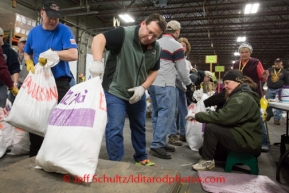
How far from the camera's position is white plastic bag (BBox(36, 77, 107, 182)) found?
3.10 feet

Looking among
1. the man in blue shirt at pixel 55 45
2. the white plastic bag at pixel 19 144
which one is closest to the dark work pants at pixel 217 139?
the man in blue shirt at pixel 55 45

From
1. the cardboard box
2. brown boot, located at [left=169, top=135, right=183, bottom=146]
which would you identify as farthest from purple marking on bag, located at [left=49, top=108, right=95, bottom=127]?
the cardboard box

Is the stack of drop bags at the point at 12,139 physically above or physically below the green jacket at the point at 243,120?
below

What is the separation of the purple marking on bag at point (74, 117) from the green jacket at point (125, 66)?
1.76 feet

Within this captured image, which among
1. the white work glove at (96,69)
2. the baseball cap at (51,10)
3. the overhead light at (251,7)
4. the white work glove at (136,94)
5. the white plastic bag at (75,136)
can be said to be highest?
the overhead light at (251,7)

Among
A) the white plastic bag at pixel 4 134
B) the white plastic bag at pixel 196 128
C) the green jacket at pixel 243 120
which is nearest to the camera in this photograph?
the green jacket at pixel 243 120

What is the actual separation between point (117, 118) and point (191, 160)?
1195 millimetres

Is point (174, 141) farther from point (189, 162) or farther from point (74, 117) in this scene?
point (74, 117)

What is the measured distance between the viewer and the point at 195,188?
1683 mm

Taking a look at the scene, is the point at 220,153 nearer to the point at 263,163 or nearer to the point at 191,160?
Answer: the point at 191,160

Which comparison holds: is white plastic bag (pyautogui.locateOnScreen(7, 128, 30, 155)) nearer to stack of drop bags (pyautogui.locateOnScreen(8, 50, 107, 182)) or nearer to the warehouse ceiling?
stack of drop bags (pyautogui.locateOnScreen(8, 50, 107, 182))

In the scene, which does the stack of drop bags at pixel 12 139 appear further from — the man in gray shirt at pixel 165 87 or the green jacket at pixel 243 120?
the green jacket at pixel 243 120

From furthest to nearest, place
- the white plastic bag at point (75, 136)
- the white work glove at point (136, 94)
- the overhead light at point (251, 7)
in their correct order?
1. the overhead light at point (251, 7)
2. the white work glove at point (136, 94)
3. the white plastic bag at point (75, 136)

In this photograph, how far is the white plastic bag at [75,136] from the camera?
3.10 ft
